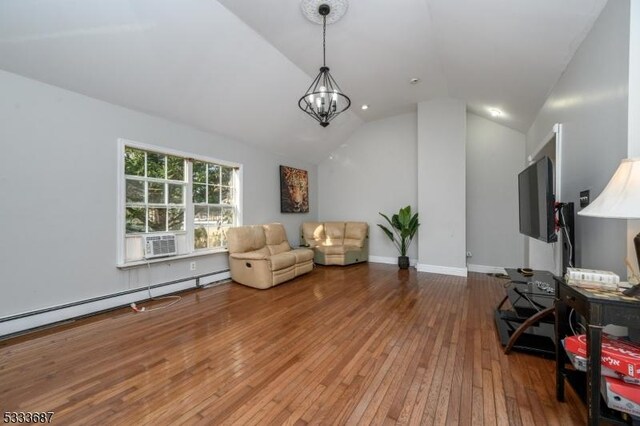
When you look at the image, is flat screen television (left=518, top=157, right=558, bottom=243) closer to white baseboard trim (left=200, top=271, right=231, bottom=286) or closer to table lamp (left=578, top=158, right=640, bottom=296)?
table lamp (left=578, top=158, right=640, bottom=296)

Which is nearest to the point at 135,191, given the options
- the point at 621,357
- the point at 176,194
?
the point at 176,194

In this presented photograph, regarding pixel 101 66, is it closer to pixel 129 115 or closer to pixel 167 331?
pixel 129 115

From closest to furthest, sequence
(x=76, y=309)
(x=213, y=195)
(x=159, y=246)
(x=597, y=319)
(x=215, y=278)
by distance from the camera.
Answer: (x=597, y=319) → (x=76, y=309) → (x=159, y=246) → (x=215, y=278) → (x=213, y=195)

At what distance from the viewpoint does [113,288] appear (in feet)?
10.3

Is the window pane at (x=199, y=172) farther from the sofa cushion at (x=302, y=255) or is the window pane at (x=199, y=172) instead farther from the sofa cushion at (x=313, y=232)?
the sofa cushion at (x=313, y=232)

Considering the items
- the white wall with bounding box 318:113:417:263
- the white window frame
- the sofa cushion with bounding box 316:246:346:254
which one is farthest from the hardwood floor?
the white wall with bounding box 318:113:417:263

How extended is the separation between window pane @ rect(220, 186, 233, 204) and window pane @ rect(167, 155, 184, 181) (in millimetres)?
771

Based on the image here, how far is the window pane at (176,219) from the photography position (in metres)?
3.80

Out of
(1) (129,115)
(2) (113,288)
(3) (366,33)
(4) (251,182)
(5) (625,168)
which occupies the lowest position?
(2) (113,288)

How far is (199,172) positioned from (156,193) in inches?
30.3

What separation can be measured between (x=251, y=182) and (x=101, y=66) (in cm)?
269

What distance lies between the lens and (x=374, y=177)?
6.23m

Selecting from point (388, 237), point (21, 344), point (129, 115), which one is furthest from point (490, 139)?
point (21, 344)

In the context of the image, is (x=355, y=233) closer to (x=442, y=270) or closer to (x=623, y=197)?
(x=442, y=270)
